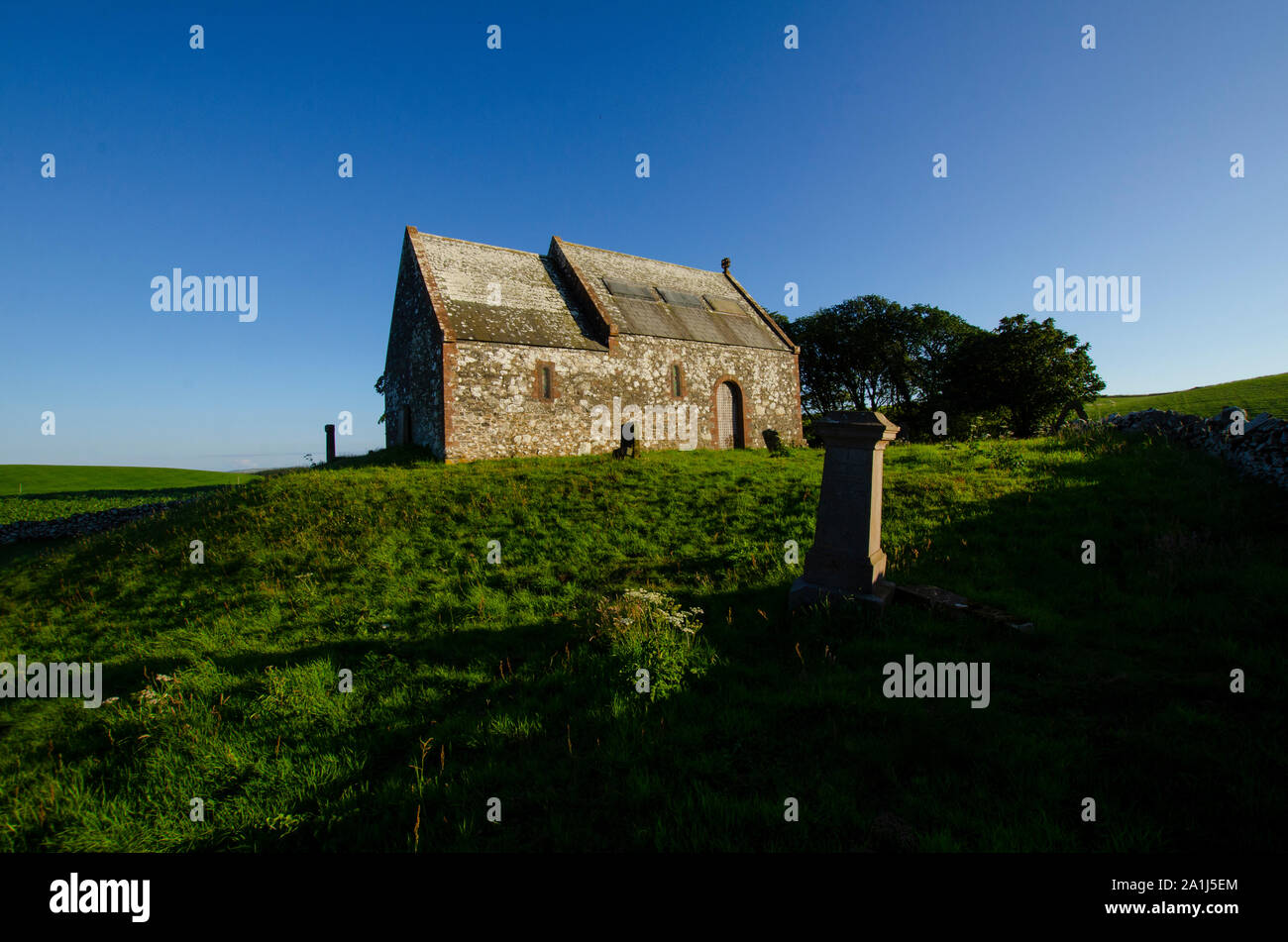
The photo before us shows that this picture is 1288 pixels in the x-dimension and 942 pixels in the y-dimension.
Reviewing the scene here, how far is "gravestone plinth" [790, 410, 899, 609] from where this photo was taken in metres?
6.39

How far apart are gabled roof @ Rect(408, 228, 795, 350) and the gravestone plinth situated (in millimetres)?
15454

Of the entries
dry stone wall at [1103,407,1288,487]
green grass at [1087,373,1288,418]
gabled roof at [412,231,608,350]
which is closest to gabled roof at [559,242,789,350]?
gabled roof at [412,231,608,350]

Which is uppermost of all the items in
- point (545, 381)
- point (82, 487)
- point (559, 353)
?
point (559, 353)

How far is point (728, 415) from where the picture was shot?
2491 centimetres

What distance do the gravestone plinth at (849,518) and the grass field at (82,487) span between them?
68.4ft

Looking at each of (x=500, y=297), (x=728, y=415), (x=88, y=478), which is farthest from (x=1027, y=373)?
(x=88, y=478)

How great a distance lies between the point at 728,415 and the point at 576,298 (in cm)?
934

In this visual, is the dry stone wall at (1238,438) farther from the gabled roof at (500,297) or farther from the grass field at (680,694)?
the gabled roof at (500,297)

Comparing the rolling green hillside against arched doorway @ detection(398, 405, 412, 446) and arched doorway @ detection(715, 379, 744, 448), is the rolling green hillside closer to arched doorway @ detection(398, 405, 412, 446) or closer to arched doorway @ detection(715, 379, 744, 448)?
arched doorway @ detection(398, 405, 412, 446)

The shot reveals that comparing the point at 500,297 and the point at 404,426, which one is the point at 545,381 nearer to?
the point at 500,297

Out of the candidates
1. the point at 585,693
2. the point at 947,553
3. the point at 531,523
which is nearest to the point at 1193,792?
the point at 585,693
